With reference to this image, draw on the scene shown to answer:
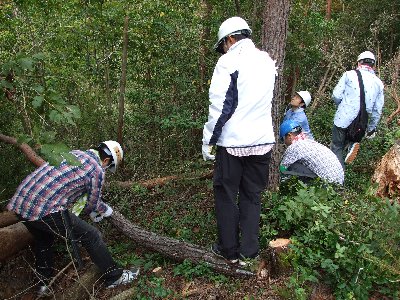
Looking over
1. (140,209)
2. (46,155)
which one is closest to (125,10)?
(140,209)

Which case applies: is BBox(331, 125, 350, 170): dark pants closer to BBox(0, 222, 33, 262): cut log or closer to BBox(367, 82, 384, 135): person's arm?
BBox(367, 82, 384, 135): person's arm

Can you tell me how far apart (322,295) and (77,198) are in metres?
2.47

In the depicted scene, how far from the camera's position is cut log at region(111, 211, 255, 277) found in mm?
3704

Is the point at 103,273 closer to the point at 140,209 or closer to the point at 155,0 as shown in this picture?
the point at 140,209

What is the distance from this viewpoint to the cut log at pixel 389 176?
16.0 feet

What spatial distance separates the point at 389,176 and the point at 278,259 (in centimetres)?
227

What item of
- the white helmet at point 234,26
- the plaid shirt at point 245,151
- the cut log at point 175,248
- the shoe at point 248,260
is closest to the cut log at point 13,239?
the cut log at point 175,248

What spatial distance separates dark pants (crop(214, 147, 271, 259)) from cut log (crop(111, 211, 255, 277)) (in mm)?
123

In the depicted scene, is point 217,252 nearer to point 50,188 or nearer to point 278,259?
point 278,259

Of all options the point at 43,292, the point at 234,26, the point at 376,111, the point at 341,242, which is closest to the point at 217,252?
the point at 341,242

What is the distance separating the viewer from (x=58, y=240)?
4688 millimetres

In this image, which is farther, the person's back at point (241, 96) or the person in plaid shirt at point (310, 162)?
the person in plaid shirt at point (310, 162)

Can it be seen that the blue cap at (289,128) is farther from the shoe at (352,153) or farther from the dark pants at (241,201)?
the shoe at (352,153)

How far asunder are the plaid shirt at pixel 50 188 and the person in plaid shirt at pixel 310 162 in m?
2.15
